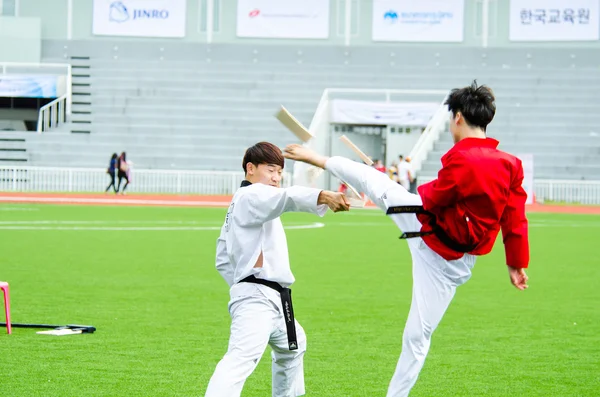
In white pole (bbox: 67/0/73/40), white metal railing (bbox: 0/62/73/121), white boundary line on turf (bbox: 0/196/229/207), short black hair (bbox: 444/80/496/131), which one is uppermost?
white pole (bbox: 67/0/73/40)

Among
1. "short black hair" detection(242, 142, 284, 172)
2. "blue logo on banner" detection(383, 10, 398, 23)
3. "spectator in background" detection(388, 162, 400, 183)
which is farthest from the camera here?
"blue logo on banner" detection(383, 10, 398, 23)

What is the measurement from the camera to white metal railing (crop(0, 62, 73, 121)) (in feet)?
131

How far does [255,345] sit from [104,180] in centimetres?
3199

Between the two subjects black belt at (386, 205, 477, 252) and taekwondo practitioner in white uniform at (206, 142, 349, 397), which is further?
black belt at (386, 205, 477, 252)

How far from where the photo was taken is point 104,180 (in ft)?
120

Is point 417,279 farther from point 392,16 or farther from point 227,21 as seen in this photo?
point 227,21

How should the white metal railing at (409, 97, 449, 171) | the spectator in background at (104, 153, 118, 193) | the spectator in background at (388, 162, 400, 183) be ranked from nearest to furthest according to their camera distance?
the spectator in background at (104, 153, 118, 193) < the spectator in background at (388, 162, 400, 183) < the white metal railing at (409, 97, 449, 171)

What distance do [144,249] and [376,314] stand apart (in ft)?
23.0

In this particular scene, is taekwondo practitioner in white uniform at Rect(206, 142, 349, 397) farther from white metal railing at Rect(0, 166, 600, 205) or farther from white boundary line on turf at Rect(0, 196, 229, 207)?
white metal railing at Rect(0, 166, 600, 205)

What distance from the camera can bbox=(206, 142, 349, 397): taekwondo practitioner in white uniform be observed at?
5.18m

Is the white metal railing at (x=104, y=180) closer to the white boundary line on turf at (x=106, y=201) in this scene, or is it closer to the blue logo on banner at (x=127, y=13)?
the white boundary line on turf at (x=106, y=201)

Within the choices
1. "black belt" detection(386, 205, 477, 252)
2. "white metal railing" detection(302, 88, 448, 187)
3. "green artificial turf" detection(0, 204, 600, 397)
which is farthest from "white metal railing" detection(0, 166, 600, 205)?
"black belt" detection(386, 205, 477, 252)

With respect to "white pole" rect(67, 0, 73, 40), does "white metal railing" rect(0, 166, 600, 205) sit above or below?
below

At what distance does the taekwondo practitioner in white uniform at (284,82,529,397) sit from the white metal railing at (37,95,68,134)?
116ft
